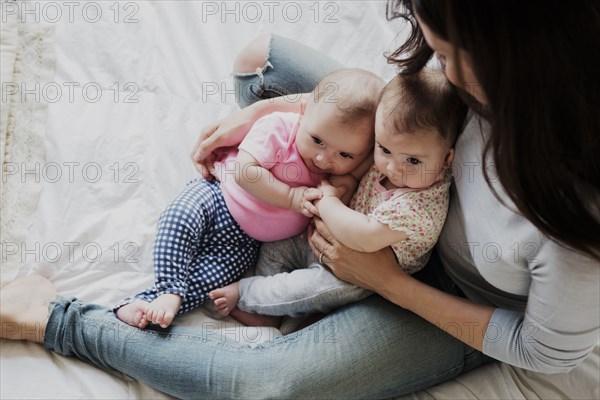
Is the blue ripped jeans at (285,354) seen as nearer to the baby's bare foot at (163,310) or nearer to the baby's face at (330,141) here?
the baby's bare foot at (163,310)

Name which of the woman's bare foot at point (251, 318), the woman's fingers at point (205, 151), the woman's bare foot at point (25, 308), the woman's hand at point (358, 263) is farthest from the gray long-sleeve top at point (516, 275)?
the woman's bare foot at point (25, 308)

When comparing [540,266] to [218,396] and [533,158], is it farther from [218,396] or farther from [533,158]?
[218,396]

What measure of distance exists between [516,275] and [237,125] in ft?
1.95

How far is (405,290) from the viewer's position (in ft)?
3.58

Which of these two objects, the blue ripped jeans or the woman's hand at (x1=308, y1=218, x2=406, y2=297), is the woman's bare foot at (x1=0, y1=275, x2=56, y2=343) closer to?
the blue ripped jeans

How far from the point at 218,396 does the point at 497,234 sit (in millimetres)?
543

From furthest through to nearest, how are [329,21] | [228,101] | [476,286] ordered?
[329,21] < [228,101] < [476,286]

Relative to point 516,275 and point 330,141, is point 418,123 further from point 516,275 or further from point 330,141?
point 516,275

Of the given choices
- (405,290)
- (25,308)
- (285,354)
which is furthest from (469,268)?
(25,308)

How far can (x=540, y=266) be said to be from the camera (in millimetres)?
913

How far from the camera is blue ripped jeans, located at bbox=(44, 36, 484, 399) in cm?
109

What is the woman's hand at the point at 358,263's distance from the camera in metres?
1.10

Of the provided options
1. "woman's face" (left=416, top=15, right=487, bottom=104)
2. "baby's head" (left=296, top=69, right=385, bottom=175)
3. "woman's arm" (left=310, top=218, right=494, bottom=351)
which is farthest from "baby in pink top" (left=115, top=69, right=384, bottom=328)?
"woman's face" (left=416, top=15, right=487, bottom=104)

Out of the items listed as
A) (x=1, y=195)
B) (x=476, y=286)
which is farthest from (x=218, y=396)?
(x=1, y=195)
